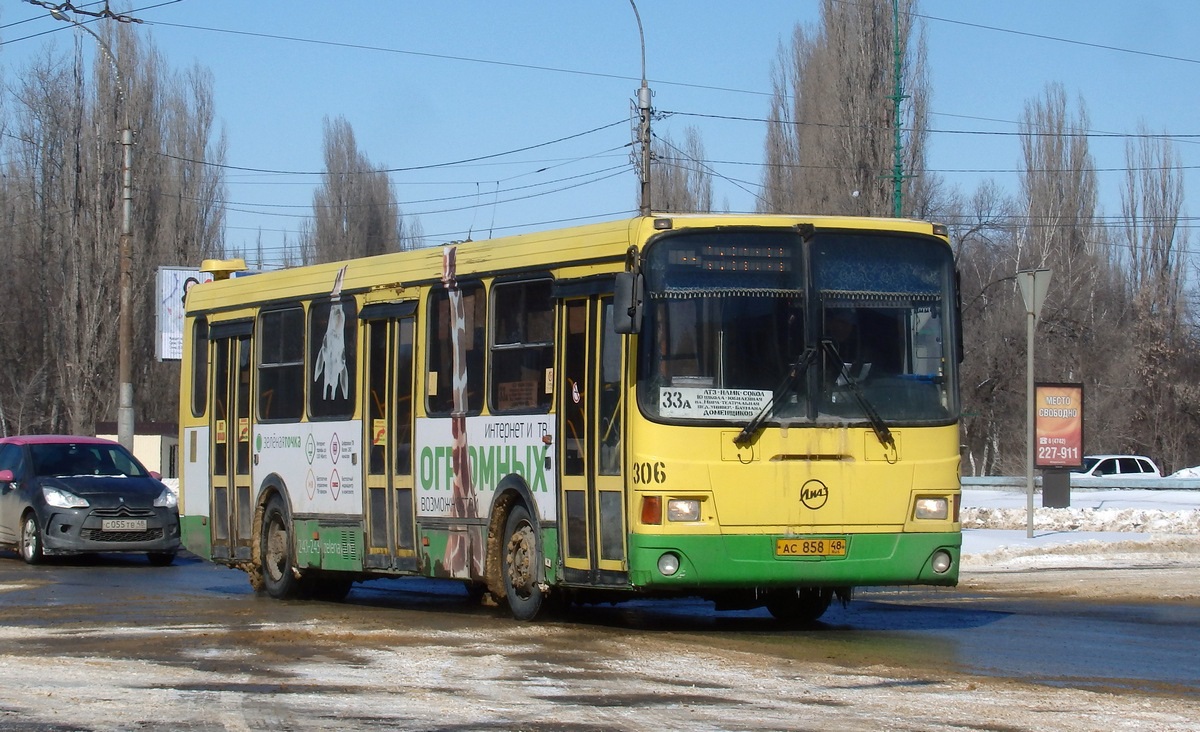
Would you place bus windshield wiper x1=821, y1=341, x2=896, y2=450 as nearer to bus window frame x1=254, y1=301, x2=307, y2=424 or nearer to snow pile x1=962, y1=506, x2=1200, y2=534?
bus window frame x1=254, y1=301, x2=307, y2=424

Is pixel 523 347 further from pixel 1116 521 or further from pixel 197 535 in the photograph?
pixel 1116 521

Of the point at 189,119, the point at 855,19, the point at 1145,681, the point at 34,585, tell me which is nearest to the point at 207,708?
the point at 1145,681

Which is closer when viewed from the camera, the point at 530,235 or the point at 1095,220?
the point at 530,235

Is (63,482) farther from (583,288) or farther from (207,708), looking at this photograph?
(207,708)

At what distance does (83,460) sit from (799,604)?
12727 millimetres

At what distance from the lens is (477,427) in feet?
44.8

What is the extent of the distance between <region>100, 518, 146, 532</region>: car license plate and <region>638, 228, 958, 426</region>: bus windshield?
1179 cm

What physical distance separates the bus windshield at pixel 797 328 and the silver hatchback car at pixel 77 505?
11827 mm

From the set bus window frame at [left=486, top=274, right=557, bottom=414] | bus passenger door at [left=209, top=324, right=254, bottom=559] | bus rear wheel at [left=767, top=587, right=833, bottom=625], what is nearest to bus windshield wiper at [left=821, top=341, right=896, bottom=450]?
bus rear wheel at [left=767, top=587, right=833, bottom=625]

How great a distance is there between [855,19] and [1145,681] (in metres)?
46.5

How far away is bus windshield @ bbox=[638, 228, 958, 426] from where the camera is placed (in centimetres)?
1177

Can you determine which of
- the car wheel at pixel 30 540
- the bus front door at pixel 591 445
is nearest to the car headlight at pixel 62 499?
the car wheel at pixel 30 540

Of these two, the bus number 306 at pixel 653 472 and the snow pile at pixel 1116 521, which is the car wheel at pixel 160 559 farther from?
the bus number 306 at pixel 653 472

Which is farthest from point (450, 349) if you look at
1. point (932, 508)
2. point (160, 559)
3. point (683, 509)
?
point (160, 559)
